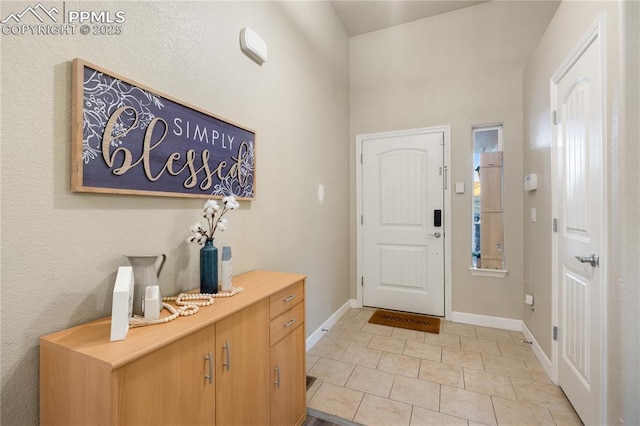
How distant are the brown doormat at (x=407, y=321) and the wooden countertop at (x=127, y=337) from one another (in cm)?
229

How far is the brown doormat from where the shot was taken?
300 cm

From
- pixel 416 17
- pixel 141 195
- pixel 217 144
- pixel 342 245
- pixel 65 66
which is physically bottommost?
pixel 342 245

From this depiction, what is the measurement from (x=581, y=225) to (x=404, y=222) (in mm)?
1804

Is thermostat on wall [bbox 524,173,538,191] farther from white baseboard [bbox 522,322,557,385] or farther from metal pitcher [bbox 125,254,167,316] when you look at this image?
metal pitcher [bbox 125,254,167,316]

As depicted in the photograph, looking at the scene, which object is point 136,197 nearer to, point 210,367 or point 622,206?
point 210,367

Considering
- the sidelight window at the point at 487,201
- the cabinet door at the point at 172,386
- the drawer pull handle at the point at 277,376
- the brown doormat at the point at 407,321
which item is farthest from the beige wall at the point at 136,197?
the sidelight window at the point at 487,201

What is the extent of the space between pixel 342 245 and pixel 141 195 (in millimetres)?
2530

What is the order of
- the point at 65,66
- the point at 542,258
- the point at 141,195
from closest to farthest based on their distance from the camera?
the point at 65,66, the point at 141,195, the point at 542,258

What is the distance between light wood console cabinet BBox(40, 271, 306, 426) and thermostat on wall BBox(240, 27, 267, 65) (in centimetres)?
150

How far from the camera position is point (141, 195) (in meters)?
1.22

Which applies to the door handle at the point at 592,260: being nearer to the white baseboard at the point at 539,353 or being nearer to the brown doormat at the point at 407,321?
the white baseboard at the point at 539,353

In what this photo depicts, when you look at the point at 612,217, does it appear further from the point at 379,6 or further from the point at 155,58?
the point at 379,6

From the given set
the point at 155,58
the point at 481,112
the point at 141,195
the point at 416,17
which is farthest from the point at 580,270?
the point at 416,17

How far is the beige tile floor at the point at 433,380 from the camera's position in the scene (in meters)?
1.75
